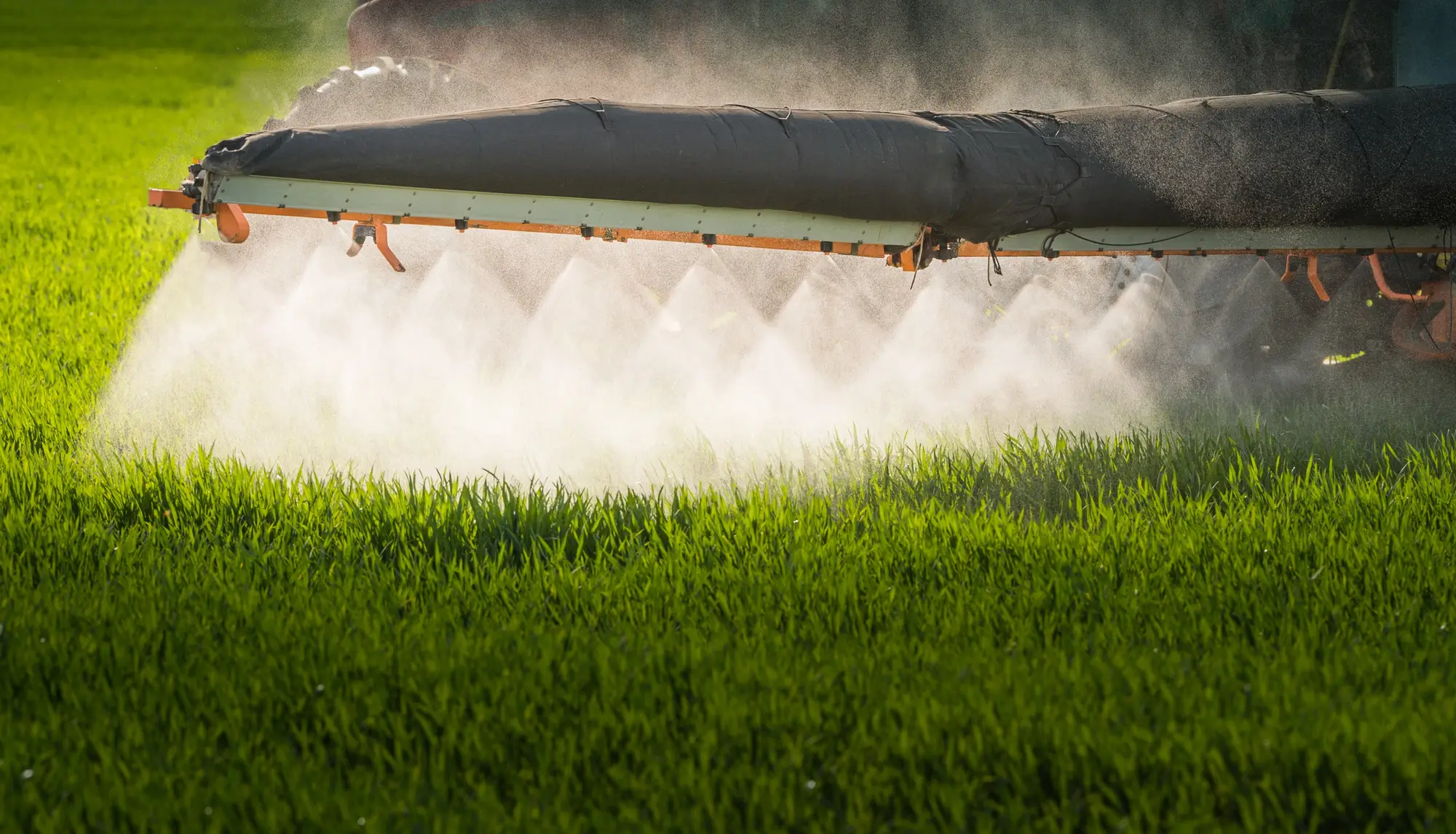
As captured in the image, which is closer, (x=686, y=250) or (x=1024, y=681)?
(x=1024, y=681)

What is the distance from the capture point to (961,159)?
4605 millimetres

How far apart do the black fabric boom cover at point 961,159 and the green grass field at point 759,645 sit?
2.52 ft

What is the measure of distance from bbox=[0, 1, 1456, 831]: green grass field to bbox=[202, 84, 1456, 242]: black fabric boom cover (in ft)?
2.52

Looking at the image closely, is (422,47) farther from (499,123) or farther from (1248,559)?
(1248,559)

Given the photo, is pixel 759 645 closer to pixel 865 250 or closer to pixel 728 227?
pixel 728 227

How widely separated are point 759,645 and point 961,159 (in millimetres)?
2229

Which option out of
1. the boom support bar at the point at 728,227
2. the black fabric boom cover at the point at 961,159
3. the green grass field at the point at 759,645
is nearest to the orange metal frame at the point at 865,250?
the boom support bar at the point at 728,227

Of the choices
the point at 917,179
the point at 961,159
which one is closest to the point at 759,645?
the point at 917,179

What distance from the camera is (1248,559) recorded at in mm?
3326

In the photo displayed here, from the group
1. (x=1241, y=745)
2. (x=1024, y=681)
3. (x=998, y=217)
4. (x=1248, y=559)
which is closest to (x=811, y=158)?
(x=998, y=217)

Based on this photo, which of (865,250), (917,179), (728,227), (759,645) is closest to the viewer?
(759,645)

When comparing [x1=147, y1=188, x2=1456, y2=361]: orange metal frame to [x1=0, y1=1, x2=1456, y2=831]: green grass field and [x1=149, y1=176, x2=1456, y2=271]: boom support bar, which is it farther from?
[x1=0, y1=1, x2=1456, y2=831]: green grass field

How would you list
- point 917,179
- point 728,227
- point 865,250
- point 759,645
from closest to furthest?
1. point 759,645
2. point 728,227
3. point 917,179
4. point 865,250

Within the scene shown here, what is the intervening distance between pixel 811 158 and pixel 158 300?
323 cm
